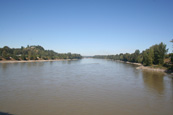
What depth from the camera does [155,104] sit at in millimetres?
10969

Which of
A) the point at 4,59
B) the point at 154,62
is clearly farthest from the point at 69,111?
the point at 4,59

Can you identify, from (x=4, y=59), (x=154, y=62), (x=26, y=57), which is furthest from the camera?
(x=26, y=57)

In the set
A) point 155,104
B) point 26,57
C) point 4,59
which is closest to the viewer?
point 155,104

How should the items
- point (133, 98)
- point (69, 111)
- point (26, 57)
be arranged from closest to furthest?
point (69, 111)
point (133, 98)
point (26, 57)

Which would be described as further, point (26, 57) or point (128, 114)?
point (26, 57)

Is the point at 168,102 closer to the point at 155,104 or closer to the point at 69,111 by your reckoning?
the point at 155,104

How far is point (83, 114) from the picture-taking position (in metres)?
8.95

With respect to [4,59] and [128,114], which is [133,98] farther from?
[4,59]

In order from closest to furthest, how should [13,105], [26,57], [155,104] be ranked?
Answer: [13,105] < [155,104] < [26,57]

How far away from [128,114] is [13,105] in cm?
875

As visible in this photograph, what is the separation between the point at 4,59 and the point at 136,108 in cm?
7862

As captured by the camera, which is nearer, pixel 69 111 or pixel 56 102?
pixel 69 111

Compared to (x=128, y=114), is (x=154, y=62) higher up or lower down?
higher up

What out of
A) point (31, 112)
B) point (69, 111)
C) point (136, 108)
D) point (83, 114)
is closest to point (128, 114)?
point (136, 108)
